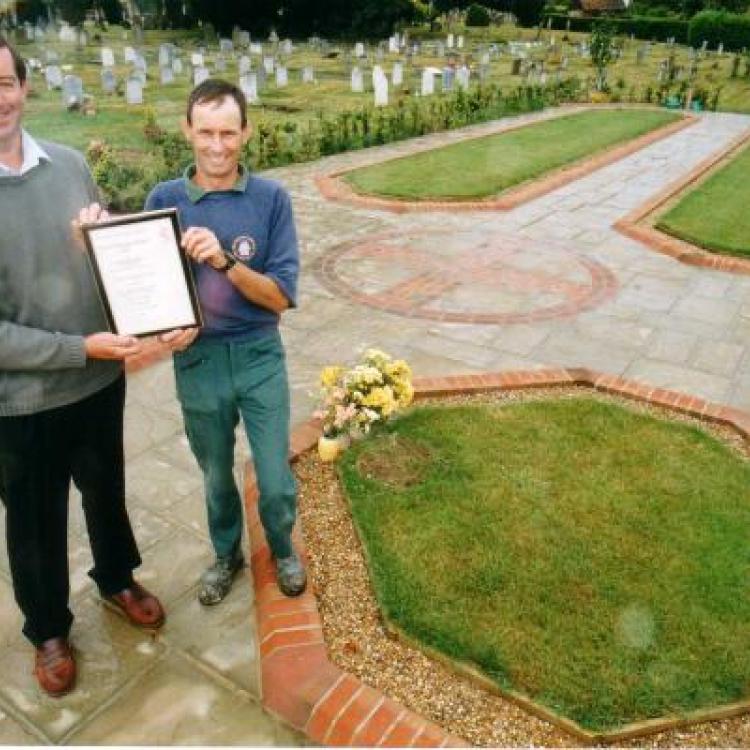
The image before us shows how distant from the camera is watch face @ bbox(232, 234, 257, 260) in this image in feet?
8.70

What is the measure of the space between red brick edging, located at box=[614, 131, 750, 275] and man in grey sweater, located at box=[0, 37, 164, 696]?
763cm

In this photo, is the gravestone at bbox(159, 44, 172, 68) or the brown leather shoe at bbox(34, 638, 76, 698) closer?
the brown leather shoe at bbox(34, 638, 76, 698)

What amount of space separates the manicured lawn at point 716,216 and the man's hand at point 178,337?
785 cm

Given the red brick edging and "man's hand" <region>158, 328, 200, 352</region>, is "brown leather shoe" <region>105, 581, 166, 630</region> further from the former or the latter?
the red brick edging

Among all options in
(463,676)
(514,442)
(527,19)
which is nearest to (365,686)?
(463,676)

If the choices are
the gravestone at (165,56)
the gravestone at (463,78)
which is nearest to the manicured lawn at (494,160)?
the gravestone at (463,78)

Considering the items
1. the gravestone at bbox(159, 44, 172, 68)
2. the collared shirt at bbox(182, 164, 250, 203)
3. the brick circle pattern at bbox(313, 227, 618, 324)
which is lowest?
the brick circle pattern at bbox(313, 227, 618, 324)

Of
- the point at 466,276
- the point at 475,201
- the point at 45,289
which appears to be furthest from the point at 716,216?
the point at 45,289

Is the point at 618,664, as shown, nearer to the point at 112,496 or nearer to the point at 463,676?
the point at 463,676

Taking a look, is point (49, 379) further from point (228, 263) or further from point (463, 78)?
point (463, 78)

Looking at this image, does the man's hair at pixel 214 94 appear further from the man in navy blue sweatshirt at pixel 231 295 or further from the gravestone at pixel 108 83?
the gravestone at pixel 108 83

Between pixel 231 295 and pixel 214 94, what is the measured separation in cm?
72

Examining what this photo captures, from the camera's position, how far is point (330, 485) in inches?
166

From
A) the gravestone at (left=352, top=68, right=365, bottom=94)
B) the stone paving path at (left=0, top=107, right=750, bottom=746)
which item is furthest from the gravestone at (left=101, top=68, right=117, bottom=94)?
the stone paving path at (left=0, top=107, right=750, bottom=746)
